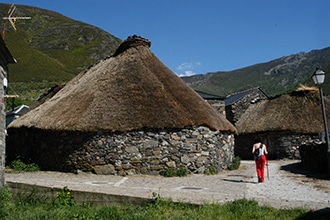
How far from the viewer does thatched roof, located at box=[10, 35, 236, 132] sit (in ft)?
42.0

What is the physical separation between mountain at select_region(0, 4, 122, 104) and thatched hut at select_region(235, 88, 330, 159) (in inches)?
1161

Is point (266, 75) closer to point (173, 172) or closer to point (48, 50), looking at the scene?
point (48, 50)

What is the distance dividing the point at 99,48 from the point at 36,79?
122 feet

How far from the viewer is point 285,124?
22875 mm

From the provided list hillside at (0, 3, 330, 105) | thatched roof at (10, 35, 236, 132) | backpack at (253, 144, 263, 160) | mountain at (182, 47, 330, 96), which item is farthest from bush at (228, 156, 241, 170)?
mountain at (182, 47, 330, 96)

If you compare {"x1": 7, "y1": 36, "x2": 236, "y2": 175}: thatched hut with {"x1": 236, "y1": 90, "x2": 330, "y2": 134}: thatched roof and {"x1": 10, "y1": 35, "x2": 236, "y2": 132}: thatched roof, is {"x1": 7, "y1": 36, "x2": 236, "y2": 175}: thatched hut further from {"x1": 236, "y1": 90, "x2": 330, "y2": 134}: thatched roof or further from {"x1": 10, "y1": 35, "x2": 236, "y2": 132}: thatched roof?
{"x1": 236, "y1": 90, "x2": 330, "y2": 134}: thatched roof

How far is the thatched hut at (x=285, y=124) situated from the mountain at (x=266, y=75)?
6568 centimetres

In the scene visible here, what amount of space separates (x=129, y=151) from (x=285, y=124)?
45.1 ft

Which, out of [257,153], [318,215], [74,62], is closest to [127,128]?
[257,153]

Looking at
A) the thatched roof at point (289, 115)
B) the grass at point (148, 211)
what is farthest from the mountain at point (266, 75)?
the grass at point (148, 211)

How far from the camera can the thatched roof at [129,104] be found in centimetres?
1280

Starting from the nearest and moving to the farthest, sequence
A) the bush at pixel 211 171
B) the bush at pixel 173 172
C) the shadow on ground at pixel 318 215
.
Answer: the shadow on ground at pixel 318 215 → the bush at pixel 173 172 → the bush at pixel 211 171

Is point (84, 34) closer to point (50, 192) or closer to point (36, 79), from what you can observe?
point (36, 79)

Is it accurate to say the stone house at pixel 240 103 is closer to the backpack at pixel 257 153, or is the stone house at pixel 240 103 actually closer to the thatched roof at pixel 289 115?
the thatched roof at pixel 289 115
